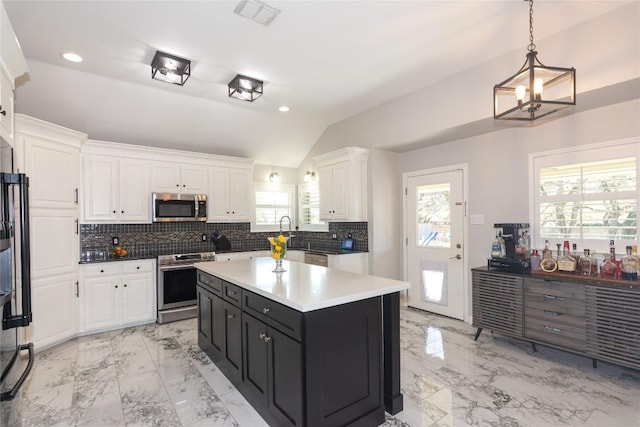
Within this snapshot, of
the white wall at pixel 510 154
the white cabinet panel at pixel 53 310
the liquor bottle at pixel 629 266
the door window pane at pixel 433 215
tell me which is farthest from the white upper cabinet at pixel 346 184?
the white cabinet panel at pixel 53 310

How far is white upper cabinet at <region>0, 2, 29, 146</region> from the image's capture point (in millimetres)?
1621

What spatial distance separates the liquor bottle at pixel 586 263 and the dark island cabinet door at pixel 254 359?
A: 10.1ft

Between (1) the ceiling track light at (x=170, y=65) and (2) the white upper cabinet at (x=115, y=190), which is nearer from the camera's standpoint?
(1) the ceiling track light at (x=170, y=65)

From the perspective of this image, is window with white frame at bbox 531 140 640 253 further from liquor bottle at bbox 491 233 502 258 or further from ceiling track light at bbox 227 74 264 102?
ceiling track light at bbox 227 74 264 102

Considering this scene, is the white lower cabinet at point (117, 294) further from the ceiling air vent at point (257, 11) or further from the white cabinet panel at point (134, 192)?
the ceiling air vent at point (257, 11)

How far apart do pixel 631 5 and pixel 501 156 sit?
176cm

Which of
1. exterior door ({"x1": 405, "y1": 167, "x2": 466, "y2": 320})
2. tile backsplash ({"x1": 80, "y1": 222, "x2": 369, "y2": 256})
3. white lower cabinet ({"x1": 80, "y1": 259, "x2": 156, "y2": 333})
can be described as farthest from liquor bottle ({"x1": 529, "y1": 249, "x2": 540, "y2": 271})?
white lower cabinet ({"x1": 80, "y1": 259, "x2": 156, "y2": 333})

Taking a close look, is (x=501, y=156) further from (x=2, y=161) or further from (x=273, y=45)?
→ (x=2, y=161)

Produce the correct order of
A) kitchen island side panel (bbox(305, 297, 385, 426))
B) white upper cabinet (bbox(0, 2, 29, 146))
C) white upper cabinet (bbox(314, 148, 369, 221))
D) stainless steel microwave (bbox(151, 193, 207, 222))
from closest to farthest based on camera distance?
white upper cabinet (bbox(0, 2, 29, 146)) → kitchen island side panel (bbox(305, 297, 385, 426)) → stainless steel microwave (bbox(151, 193, 207, 222)) → white upper cabinet (bbox(314, 148, 369, 221))

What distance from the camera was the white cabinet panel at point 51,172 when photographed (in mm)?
3373

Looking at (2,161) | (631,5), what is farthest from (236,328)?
(631,5)

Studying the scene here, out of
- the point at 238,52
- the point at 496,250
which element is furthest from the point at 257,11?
the point at 496,250

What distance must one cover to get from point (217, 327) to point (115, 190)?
111 inches

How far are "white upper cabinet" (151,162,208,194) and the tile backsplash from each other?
24.4 inches
